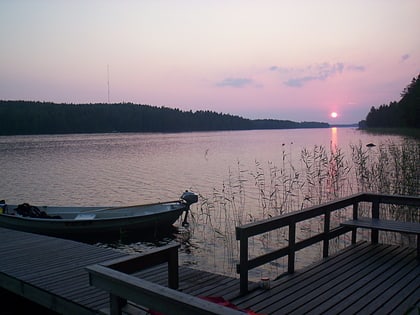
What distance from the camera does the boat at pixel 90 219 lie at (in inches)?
420

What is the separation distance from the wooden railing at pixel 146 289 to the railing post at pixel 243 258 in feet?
2.57

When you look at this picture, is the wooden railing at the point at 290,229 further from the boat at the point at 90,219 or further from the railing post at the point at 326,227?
the boat at the point at 90,219

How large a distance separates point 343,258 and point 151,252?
3.17 meters

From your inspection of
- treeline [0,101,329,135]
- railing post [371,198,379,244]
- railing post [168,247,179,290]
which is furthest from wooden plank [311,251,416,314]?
treeline [0,101,329,135]

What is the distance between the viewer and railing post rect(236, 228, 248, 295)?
3.96 metres

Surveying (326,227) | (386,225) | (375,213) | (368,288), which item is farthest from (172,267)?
(375,213)

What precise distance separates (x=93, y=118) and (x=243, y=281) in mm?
102407

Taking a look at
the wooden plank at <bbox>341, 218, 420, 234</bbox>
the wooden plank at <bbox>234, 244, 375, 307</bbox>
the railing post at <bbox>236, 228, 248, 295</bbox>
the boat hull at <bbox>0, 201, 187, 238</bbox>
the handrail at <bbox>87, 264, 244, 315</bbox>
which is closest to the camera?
the handrail at <bbox>87, 264, 244, 315</bbox>

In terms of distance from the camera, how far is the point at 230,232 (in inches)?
444

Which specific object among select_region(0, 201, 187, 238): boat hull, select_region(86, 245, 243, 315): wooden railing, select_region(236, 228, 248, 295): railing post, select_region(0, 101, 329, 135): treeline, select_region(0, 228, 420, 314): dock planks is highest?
select_region(0, 101, 329, 135): treeline

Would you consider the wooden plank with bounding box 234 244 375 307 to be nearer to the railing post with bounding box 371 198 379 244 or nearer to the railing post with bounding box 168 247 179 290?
the railing post with bounding box 371 198 379 244

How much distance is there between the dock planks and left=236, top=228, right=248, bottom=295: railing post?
0.11 metres

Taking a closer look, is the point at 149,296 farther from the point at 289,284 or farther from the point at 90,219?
the point at 90,219

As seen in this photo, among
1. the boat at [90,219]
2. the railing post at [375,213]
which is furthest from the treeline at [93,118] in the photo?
the railing post at [375,213]
